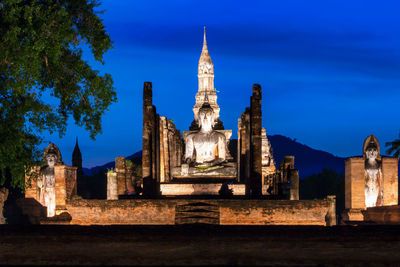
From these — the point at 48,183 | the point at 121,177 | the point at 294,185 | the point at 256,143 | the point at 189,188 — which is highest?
the point at 256,143

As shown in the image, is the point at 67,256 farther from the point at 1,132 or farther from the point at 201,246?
the point at 1,132

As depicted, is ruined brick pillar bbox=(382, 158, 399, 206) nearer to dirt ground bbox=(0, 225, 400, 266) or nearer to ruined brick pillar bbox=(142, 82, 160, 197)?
ruined brick pillar bbox=(142, 82, 160, 197)

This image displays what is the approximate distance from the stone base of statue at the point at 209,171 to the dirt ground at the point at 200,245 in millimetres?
13208

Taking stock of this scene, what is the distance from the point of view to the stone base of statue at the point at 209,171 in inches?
1059

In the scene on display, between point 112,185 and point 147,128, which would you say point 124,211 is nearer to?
point 147,128

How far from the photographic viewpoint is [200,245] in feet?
38.7

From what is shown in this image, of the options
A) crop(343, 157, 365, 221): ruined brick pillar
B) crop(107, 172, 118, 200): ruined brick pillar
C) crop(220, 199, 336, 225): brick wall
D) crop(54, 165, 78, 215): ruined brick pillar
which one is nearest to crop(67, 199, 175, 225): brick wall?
crop(220, 199, 336, 225): brick wall

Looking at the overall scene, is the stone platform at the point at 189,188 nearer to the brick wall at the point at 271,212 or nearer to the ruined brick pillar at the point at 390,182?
the ruined brick pillar at the point at 390,182

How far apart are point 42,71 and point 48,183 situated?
13.2 meters

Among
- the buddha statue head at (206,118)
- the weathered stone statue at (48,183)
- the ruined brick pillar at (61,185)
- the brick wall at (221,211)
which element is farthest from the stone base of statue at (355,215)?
the weathered stone statue at (48,183)

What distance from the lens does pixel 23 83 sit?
13453 mm

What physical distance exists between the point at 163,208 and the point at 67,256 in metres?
6.37

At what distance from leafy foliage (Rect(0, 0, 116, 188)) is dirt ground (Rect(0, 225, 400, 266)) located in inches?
78.8

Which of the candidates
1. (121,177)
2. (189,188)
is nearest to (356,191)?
(189,188)
